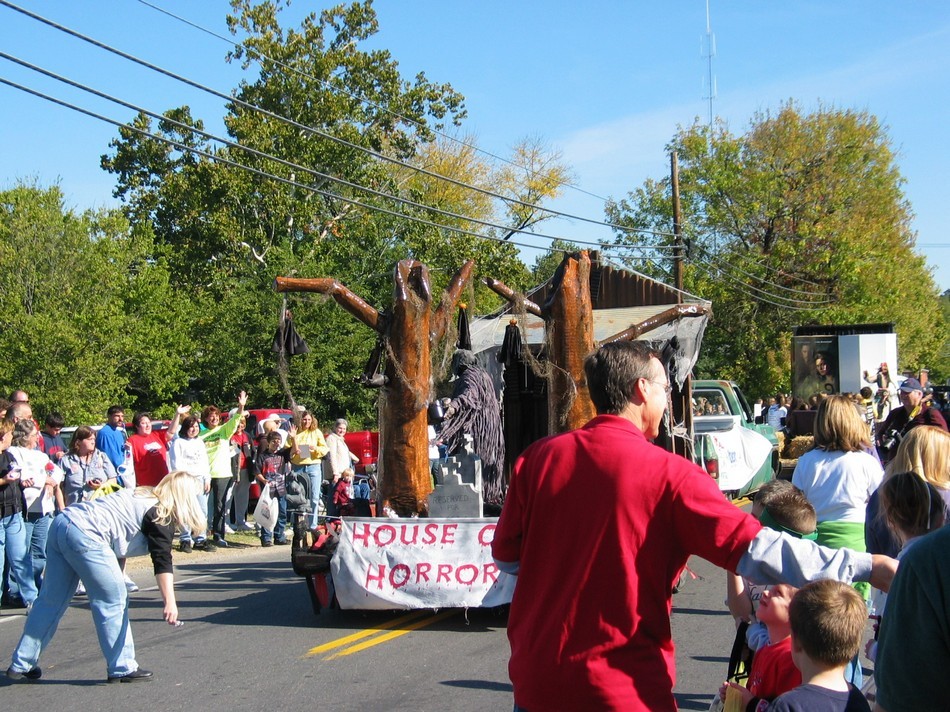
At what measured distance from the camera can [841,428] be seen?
6234mm

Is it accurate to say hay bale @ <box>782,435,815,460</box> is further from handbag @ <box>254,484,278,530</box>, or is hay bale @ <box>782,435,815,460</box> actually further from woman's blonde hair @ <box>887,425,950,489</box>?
woman's blonde hair @ <box>887,425,950,489</box>

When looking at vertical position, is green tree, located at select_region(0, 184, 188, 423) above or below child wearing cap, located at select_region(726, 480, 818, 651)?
above

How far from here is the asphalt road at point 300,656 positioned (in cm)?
692

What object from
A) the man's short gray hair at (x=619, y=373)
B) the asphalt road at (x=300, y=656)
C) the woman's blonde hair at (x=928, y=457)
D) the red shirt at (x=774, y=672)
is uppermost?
the man's short gray hair at (x=619, y=373)

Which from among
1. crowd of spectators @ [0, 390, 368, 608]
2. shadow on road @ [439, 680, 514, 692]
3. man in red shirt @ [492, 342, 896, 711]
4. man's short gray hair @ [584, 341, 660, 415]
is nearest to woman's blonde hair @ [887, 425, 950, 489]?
man in red shirt @ [492, 342, 896, 711]

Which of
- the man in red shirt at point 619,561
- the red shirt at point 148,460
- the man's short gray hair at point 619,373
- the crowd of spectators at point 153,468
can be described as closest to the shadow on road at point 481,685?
the crowd of spectators at point 153,468

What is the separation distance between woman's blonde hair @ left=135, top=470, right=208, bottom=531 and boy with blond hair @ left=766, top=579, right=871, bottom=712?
4700mm

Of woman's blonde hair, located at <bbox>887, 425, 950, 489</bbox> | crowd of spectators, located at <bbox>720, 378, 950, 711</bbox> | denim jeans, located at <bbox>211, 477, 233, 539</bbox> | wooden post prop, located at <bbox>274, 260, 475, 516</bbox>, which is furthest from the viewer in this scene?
denim jeans, located at <bbox>211, 477, 233, 539</bbox>

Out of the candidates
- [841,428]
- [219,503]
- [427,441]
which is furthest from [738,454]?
[841,428]

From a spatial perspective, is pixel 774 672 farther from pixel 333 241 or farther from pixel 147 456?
pixel 333 241

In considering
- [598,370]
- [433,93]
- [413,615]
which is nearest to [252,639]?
[413,615]

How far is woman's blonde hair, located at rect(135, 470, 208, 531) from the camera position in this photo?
7.14m

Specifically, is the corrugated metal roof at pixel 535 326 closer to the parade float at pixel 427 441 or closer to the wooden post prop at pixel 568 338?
the parade float at pixel 427 441

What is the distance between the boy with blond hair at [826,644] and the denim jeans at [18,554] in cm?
901
